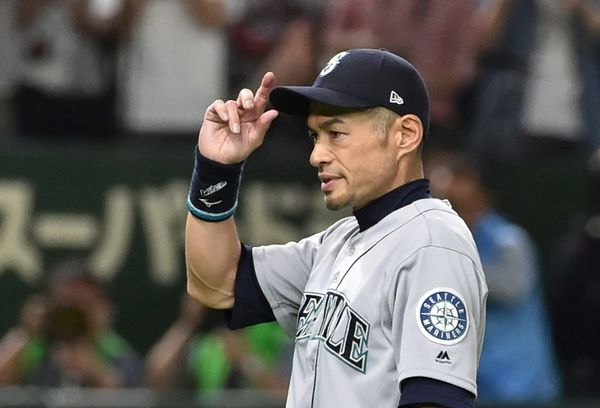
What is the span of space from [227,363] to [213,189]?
329cm

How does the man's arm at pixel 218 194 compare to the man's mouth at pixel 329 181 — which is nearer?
the man's mouth at pixel 329 181

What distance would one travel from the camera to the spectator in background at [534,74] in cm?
772

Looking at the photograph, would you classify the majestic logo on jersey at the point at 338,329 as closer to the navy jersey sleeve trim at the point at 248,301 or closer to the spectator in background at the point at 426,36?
the navy jersey sleeve trim at the point at 248,301

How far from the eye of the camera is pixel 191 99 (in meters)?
7.73

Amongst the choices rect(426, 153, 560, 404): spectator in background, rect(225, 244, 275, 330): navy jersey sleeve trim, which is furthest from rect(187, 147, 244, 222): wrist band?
rect(426, 153, 560, 404): spectator in background

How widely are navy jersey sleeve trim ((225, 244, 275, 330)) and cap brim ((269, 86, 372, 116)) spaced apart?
477 mm

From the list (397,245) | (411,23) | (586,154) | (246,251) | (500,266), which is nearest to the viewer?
(397,245)

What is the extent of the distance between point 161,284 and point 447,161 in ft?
5.42

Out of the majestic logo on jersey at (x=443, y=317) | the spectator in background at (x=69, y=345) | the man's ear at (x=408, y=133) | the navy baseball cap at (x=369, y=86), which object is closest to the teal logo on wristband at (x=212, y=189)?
the navy baseball cap at (x=369, y=86)

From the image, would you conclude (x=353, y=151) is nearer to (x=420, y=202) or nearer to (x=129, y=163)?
(x=420, y=202)

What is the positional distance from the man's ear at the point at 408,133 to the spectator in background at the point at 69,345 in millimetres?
3612

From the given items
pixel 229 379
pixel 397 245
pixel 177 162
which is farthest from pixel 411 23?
pixel 397 245

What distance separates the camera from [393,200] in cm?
359

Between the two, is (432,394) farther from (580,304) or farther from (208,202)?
(580,304)
